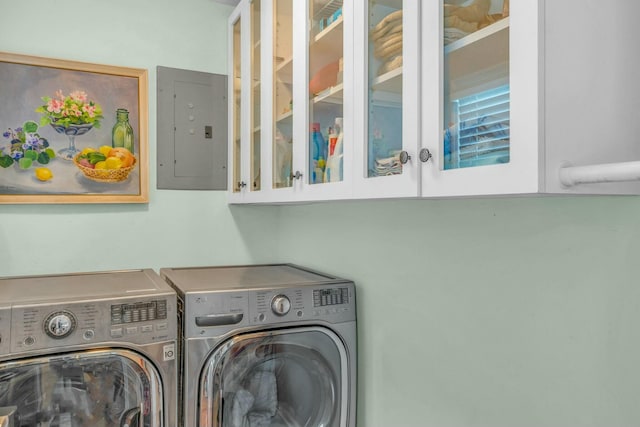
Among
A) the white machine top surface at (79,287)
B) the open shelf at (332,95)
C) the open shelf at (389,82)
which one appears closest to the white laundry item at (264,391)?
the white machine top surface at (79,287)

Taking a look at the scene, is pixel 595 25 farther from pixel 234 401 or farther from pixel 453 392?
pixel 234 401

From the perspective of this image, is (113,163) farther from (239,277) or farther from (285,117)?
(285,117)

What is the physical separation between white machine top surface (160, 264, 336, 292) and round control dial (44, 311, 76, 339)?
0.36 m

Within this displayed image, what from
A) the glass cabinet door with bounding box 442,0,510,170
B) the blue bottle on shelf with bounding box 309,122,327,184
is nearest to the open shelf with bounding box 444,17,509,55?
the glass cabinet door with bounding box 442,0,510,170

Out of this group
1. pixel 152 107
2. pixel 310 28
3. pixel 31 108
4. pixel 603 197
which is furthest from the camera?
pixel 152 107

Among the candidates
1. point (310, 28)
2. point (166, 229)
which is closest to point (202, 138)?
point (166, 229)

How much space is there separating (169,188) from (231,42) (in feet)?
2.63

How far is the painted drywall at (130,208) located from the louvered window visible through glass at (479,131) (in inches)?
65.7

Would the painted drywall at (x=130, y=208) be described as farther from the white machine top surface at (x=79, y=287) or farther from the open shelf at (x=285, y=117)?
the open shelf at (x=285, y=117)

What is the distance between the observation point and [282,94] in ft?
5.62

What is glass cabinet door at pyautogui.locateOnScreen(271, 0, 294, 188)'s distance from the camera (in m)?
1.65

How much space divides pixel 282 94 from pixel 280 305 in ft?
2.54

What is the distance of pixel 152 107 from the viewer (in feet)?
7.35

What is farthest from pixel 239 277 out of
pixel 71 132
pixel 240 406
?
pixel 71 132
